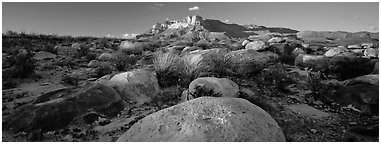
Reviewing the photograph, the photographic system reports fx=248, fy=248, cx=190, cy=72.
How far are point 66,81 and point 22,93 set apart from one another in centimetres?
120

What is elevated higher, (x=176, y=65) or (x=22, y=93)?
(x=176, y=65)

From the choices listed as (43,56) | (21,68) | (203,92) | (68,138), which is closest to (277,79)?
(203,92)

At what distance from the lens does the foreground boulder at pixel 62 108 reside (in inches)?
173

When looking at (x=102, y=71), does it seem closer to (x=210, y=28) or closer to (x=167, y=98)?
(x=167, y=98)

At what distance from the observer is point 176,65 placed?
7.38 m

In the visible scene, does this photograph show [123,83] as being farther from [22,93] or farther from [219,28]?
[219,28]

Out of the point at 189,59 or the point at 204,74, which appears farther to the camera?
the point at 189,59

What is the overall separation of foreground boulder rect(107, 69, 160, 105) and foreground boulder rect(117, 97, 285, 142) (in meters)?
2.24

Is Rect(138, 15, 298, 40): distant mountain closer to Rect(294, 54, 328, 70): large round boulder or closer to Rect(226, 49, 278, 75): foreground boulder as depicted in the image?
Rect(294, 54, 328, 70): large round boulder

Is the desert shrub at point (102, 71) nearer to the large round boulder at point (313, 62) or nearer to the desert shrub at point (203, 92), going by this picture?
the desert shrub at point (203, 92)

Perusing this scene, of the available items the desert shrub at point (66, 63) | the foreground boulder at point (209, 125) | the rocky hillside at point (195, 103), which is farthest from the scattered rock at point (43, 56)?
the foreground boulder at point (209, 125)

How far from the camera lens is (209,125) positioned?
3.21m

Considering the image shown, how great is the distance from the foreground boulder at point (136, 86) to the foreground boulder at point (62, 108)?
34 cm

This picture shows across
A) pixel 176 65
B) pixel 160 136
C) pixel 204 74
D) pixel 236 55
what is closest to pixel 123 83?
pixel 176 65
